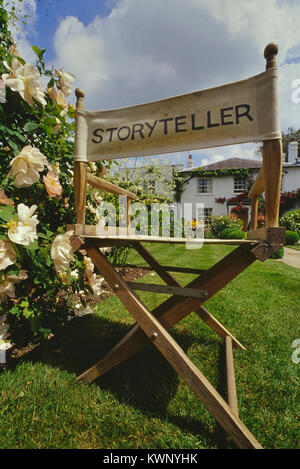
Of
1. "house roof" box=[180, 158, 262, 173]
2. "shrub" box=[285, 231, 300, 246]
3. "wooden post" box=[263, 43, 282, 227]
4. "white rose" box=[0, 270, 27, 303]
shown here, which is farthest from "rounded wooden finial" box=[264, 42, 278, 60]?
"house roof" box=[180, 158, 262, 173]

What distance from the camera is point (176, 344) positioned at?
1.18 meters

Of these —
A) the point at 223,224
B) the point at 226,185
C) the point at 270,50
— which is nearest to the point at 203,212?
the point at 226,185

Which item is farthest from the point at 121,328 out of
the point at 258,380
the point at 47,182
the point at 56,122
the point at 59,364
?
the point at 56,122

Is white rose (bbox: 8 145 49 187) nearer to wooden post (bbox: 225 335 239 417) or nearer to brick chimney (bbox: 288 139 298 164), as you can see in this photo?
wooden post (bbox: 225 335 239 417)

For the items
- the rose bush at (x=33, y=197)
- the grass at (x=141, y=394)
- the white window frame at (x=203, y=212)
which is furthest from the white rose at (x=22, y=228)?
the white window frame at (x=203, y=212)

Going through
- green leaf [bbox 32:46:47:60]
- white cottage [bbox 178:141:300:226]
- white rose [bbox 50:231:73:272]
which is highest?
white cottage [bbox 178:141:300:226]

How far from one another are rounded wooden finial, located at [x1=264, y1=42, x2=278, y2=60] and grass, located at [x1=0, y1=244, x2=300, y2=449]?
5.40ft

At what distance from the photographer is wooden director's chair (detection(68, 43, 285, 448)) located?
104 cm

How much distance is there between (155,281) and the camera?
3953 mm

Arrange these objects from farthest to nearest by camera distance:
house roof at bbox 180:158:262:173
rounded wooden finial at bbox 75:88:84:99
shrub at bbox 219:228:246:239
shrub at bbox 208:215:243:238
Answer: house roof at bbox 180:158:262:173 → shrub at bbox 208:215:243:238 → shrub at bbox 219:228:246:239 → rounded wooden finial at bbox 75:88:84:99

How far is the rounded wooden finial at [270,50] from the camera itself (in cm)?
102

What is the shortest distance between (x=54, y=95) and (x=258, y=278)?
400cm

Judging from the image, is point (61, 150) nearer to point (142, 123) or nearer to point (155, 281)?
point (142, 123)

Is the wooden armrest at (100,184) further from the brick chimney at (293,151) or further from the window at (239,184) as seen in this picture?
the brick chimney at (293,151)
